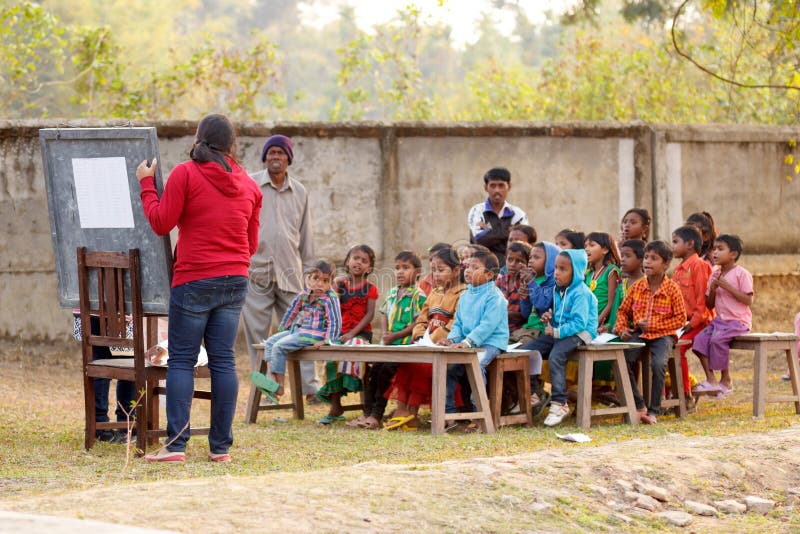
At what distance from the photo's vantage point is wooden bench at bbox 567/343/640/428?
8297 millimetres

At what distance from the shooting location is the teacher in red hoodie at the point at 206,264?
6.50 metres

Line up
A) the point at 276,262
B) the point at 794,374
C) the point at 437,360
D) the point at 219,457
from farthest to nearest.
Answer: the point at 276,262
the point at 794,374
the point at 437,360
the point at 219,457

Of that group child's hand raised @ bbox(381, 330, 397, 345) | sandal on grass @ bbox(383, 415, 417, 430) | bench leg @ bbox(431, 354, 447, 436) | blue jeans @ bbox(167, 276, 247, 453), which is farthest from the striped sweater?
blue jeans @ bbox(167, 276, 247, 453)

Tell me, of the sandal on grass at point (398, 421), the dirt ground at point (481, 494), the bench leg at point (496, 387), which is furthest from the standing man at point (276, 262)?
the dirt ground at point (481, 494)

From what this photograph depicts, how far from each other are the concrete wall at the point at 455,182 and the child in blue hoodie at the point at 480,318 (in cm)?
356

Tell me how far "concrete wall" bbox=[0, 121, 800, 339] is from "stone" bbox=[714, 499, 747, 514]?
6373mm

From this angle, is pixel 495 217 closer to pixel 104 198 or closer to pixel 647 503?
pixel 104 198

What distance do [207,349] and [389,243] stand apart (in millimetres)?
5348

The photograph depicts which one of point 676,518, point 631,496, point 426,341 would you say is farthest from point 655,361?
point 676,518

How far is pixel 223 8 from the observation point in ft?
179

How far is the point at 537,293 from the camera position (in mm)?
8742

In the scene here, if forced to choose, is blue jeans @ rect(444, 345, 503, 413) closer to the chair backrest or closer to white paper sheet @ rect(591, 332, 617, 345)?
white paper sheet @ rect(591, 332, 617, 345)

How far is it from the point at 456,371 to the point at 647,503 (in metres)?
2.90

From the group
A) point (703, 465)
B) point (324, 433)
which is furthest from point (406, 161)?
point (703, 465)
